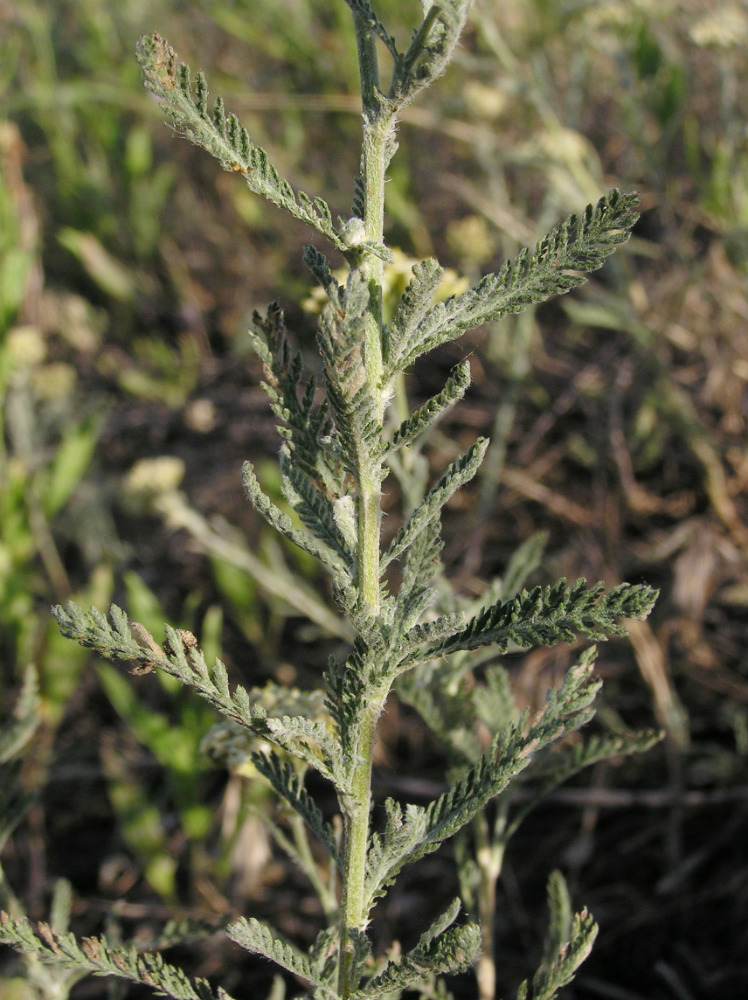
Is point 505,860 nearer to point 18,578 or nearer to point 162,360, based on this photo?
point 18,578

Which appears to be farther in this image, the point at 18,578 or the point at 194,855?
the point at 18,578

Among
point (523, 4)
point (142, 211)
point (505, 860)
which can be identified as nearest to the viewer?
point (505, 860)

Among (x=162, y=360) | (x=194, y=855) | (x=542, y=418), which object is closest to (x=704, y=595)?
(x=542, y=418)

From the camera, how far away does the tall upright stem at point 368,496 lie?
73cm

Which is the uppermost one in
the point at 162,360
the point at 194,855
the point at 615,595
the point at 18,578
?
the point at 162,360

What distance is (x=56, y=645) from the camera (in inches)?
86.4

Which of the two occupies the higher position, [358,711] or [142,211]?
[142,211]

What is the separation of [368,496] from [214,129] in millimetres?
334

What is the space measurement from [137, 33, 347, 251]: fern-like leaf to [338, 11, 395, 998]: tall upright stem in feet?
0.15

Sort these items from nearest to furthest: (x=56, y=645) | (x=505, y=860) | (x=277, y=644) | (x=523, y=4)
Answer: (x=505, y=860), (x=56, y=645), (x=277, y=644), (x=523, y=4)

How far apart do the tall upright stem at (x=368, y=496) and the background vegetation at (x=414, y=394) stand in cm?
36

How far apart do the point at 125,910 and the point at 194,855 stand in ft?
0.63

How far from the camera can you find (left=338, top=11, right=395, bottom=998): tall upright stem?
73 centimetres

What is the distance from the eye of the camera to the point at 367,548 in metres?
0.81
